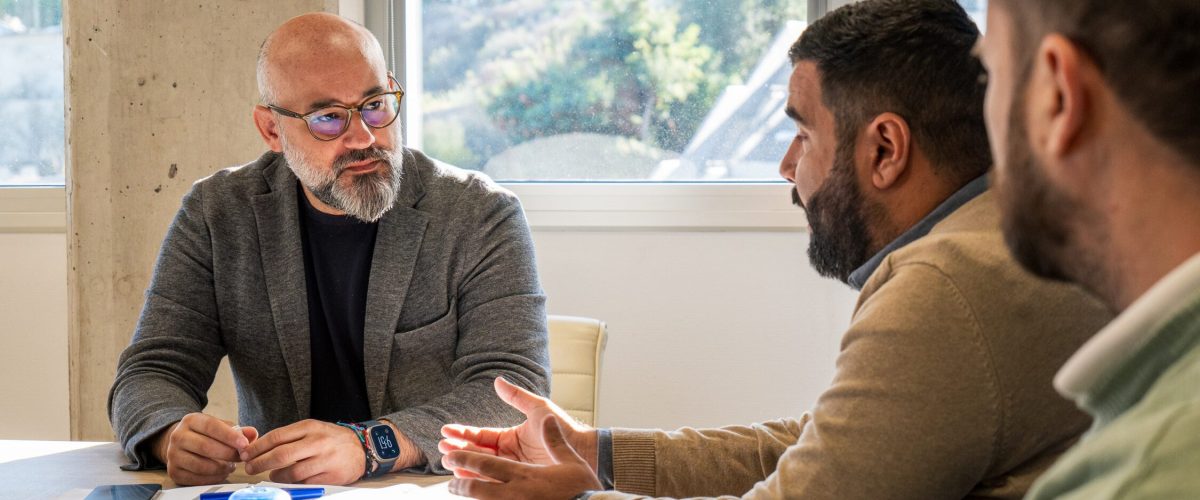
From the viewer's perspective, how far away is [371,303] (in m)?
2.06

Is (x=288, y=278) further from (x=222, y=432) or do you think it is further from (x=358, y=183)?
(x=222, y=432)

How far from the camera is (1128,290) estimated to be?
2.33 ft

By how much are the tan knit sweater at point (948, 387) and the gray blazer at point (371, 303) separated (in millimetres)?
906

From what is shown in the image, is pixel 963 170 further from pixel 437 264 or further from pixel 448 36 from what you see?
pixel 448 36

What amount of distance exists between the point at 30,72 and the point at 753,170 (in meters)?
2.47

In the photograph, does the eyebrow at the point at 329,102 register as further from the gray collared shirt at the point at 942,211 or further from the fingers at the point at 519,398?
the gray collared shirt at the point at 942,211

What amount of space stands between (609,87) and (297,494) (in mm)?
2173

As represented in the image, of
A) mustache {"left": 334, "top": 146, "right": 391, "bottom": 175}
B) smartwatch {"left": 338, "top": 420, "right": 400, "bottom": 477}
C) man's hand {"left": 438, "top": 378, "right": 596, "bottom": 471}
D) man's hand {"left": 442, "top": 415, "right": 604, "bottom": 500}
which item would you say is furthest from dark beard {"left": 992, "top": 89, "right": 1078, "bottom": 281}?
mustache {"left": 334, "top": 146, "right": 391, "bottom": 175}

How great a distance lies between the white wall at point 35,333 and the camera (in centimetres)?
366

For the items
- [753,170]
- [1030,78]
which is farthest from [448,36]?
[1030,78]

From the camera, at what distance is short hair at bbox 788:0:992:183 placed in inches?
53.7

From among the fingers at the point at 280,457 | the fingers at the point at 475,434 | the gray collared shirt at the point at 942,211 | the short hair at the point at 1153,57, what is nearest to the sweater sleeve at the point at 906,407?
the gray collared shirt at the point at 942,211

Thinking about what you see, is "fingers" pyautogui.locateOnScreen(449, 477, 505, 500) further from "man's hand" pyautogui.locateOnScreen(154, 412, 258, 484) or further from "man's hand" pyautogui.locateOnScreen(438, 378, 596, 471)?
"man's hand" pyautogui.locateOnScreen(154, 412, 258, 484)

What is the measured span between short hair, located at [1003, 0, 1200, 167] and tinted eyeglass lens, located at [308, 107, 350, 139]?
1658 mm
